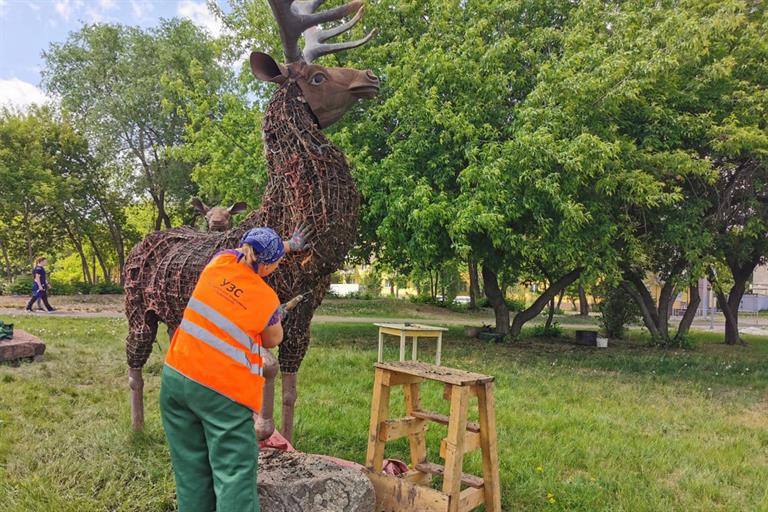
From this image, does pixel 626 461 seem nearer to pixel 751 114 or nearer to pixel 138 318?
pixel 138 318

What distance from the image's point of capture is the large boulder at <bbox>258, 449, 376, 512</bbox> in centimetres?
318

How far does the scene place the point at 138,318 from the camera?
15.0 ft

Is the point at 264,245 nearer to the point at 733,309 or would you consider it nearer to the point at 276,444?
the point at 276,444

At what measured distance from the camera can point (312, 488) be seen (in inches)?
128

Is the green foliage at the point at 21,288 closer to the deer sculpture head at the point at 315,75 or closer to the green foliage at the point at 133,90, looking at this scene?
the green foliage at the point at 133,90

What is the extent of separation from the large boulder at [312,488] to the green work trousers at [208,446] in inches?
16.7

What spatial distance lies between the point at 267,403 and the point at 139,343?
1599 millimetres

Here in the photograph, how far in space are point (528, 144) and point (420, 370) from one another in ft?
Answer: 20.0

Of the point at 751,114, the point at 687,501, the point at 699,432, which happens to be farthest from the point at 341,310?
the point at 687,501

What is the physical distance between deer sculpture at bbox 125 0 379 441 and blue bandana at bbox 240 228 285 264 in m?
0.66

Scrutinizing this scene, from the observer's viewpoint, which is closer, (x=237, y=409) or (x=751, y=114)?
(x=237, y=409)

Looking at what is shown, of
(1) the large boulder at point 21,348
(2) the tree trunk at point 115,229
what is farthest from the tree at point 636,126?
(2) the tree trunk at point 115,229

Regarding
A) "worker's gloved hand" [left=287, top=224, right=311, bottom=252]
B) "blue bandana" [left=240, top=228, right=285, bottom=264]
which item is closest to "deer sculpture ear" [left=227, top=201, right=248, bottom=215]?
"worker's gloved hand" [left=287, top=224, right=311, bottom=252]

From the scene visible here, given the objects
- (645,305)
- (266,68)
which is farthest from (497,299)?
(266,68)
